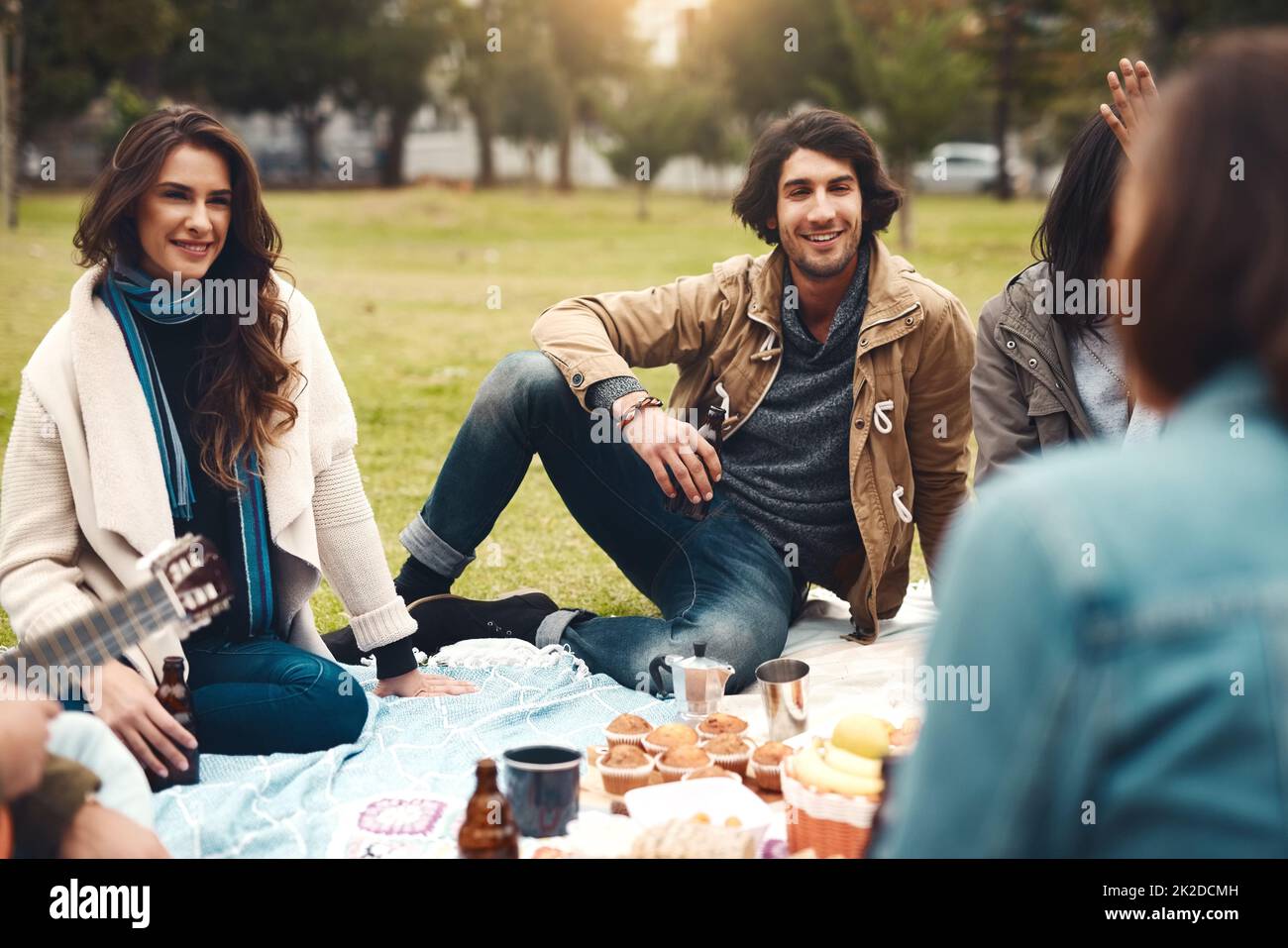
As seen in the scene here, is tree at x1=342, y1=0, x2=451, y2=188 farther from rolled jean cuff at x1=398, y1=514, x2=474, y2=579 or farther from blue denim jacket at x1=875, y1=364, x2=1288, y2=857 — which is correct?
blue denim jacket at x1=875, y1=364, x2=1288, y2=857

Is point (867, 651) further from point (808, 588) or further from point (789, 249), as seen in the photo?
point (789, 249)

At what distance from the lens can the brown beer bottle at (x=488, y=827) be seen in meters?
2.79

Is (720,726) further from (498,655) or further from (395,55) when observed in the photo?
(395,55)

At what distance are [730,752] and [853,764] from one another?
0.55 metres

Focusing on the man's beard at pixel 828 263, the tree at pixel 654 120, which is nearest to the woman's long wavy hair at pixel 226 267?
the man's beard at pixel 828 263

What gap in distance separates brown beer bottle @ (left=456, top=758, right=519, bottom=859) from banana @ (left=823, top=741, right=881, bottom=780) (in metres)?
0.73

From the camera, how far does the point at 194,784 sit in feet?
11.4

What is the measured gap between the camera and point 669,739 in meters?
3.48

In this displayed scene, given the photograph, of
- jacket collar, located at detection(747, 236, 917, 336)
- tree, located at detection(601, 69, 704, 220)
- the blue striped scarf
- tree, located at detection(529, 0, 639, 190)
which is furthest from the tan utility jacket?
tree, located at detection(529, 0, 639, 190)

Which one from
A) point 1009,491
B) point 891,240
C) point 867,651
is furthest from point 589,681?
point 891,240

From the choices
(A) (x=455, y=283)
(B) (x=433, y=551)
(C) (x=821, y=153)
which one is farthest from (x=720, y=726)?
(A) (x=455, y=283)

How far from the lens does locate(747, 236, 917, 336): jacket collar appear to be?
451 cm

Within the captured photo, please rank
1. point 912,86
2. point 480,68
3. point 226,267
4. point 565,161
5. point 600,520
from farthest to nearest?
point 565,161 < point 480,68 < point 912,86 < point 600,520 < point 226,267
